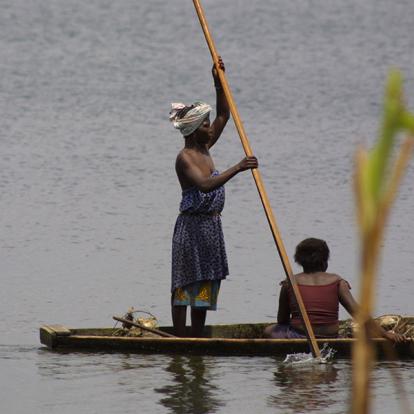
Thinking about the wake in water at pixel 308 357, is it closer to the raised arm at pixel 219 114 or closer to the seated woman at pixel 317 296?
the seated woman at pixel 317 296

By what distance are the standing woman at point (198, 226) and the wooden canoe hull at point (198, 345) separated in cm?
23

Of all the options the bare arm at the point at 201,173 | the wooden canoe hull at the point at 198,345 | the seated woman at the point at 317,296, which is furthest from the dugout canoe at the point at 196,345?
the bare arm at the point at 201,173

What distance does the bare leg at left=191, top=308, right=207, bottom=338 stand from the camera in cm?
722

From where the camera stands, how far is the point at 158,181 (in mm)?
15898

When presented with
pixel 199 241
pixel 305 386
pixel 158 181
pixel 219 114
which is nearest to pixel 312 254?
pixel 199 241

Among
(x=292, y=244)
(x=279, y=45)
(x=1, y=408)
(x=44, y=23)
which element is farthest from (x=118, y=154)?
(x=44, y=23)

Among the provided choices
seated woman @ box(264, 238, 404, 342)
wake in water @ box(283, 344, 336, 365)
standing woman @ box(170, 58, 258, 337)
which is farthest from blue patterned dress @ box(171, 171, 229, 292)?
wake in water @ box(283, 344, 336, 365)

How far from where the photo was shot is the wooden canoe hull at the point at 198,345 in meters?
6.93

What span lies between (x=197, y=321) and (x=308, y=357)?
0.75m

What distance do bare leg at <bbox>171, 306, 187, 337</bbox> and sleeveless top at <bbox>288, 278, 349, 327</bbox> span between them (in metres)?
0.61

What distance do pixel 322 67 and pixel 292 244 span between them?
1734 cm

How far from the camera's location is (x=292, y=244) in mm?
11844

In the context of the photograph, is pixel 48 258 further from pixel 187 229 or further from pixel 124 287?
pixel 187 229

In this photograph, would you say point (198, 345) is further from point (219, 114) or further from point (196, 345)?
point (219, 114)
